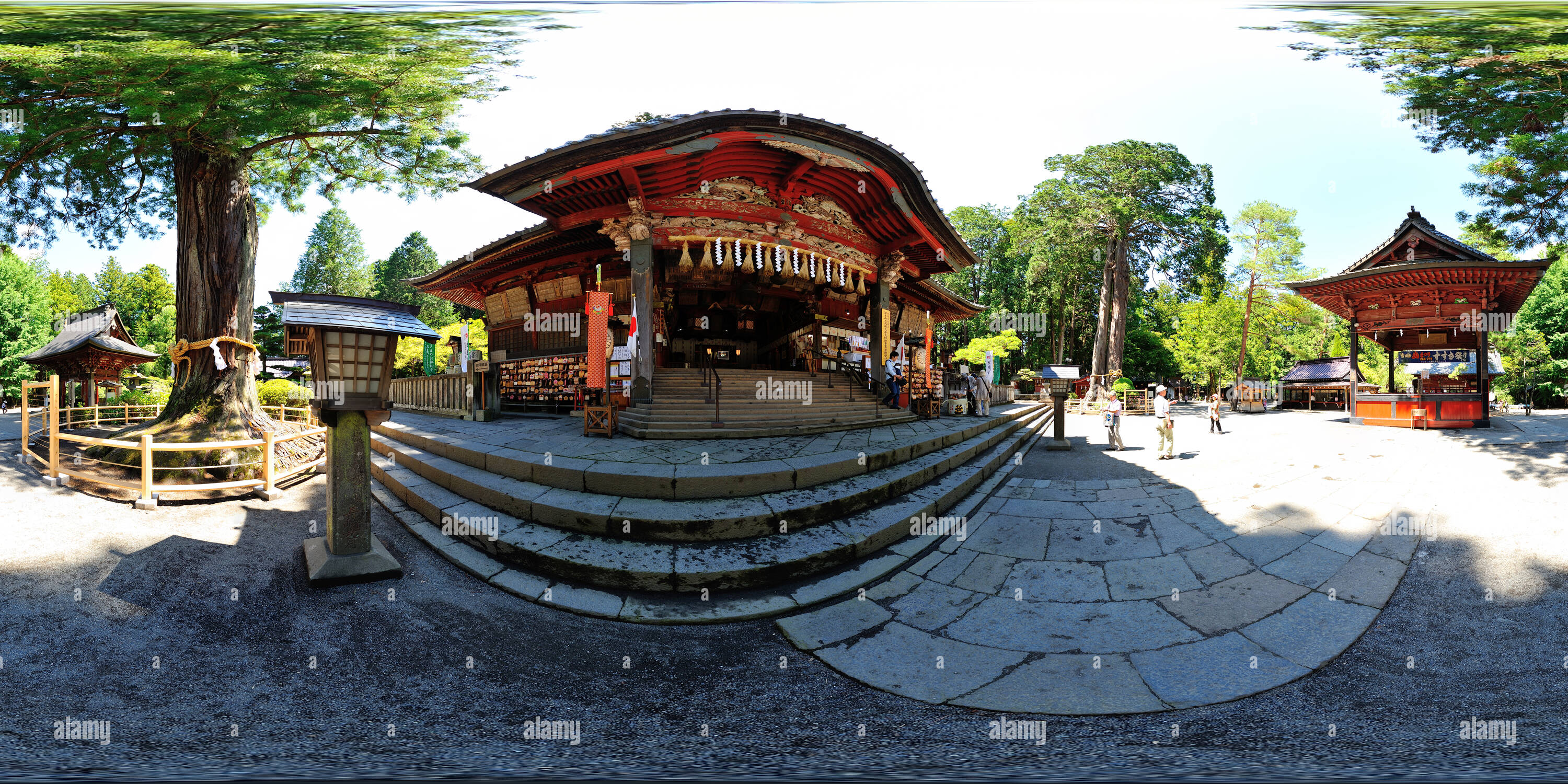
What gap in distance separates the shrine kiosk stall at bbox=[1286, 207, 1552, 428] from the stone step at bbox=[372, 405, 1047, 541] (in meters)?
11.0

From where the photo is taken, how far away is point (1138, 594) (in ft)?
11.8

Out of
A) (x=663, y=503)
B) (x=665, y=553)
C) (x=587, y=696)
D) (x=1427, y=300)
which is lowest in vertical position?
(x=587, y=696)

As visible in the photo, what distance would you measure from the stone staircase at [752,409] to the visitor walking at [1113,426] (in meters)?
3.62

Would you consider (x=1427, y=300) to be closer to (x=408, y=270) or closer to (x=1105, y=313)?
(x=1105, y=313)

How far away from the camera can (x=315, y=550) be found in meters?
4.18

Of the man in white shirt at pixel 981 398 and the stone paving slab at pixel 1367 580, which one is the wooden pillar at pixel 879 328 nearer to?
the man in white shirt at pixel 981 398

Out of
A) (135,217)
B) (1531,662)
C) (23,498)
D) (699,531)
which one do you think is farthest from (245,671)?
(135,217)

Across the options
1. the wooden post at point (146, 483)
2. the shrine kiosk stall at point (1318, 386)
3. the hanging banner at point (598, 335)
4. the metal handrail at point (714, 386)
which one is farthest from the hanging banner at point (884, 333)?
the shrine kiosk stall at point (1318, 386)

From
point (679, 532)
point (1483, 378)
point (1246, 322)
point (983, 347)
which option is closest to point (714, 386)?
point (679, 532)

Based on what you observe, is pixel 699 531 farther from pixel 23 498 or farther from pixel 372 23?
pixel 23 498

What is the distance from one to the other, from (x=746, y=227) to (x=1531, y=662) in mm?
9023

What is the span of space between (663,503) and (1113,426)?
29.1 feet

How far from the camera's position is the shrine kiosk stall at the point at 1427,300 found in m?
9.34

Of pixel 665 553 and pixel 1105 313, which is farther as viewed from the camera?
pixel 1105 313
